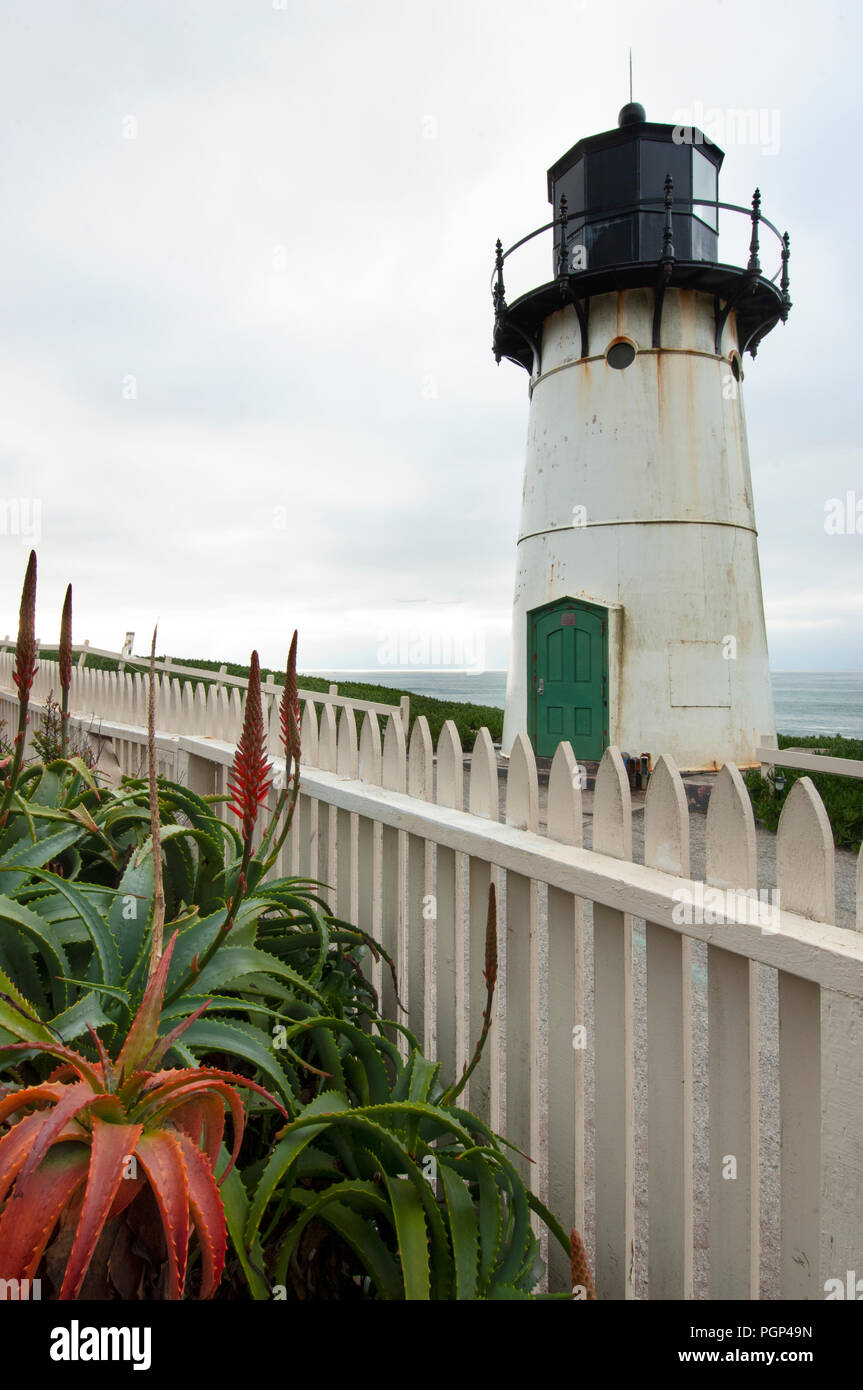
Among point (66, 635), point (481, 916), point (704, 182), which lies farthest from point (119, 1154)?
point (704, 182)

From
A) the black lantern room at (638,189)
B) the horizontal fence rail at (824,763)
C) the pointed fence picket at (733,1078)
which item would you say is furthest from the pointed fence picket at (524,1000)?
the black lantern room at (638,189)

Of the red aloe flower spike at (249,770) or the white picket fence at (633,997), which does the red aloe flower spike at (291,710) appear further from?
the white picket fence at (633,997)

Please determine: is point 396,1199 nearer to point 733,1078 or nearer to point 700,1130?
point 733,1078

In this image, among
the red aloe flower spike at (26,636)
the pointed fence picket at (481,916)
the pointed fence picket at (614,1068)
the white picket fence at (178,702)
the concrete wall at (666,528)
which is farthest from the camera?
the concrete wall at (666,528)

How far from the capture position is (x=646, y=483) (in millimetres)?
11352

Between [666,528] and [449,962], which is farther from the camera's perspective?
[666,528]

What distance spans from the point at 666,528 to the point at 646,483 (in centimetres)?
73

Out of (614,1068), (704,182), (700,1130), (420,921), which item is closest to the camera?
(614,1068)

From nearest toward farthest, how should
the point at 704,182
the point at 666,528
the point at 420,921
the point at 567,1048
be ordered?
the point at 567,1048
the point at 420,921
the point at 666,528
the point at 704,182

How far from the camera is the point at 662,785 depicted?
1.78m

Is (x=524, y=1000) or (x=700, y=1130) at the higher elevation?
(x=524, y=1000)

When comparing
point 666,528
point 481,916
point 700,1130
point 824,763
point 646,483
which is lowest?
point 700,1130

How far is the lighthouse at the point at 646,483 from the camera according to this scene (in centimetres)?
1134

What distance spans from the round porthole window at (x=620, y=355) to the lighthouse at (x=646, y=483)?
0.02m
